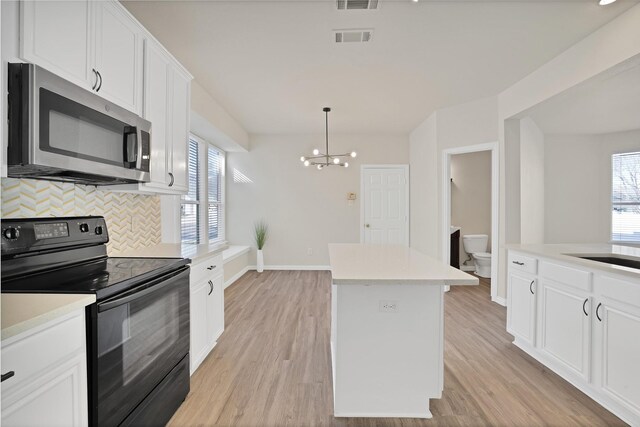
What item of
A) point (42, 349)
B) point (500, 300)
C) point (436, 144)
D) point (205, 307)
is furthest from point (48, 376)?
point (436, 144)

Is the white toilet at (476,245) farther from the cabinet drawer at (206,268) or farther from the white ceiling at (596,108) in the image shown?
the cabinet drawer at (206,268)

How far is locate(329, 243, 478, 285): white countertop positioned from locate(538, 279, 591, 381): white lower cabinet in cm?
100

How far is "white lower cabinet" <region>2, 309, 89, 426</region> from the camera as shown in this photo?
91 centimetres

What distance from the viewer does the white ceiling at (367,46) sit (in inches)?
88.6

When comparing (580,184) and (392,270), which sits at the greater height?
(580,184)

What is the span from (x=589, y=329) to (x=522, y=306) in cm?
63

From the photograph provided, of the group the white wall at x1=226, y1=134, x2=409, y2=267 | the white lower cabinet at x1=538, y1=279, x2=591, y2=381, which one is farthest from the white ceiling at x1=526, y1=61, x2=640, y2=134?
the white wall at x1=226, y1=134, x2=409, y2=267

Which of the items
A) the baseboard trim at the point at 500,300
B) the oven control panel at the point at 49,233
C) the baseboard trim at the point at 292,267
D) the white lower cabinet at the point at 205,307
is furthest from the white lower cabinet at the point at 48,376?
the baseboard trim at the point at 292,267

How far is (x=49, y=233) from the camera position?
156 centimetres

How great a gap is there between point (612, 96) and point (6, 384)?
17.4ft

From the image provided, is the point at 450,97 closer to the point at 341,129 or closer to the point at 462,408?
the point at 341,129

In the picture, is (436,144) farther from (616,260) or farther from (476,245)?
(616,260)

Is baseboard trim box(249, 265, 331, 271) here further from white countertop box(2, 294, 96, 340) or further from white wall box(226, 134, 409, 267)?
white countertop box(2, 294, 96, 340)

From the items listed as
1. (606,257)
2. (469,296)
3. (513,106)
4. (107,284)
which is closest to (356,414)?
(107,284)
